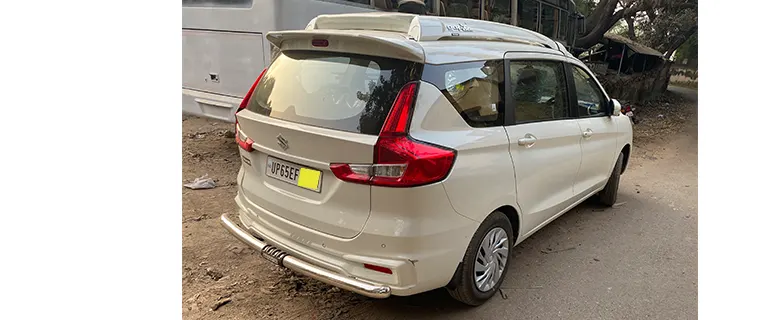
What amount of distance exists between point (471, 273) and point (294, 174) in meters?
1.22

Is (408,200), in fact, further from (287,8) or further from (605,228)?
(287,8)

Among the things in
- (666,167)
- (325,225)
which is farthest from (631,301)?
(666,167)

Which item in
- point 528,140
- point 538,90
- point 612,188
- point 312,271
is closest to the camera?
point 312,271

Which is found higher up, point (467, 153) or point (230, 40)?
point (230, 40)

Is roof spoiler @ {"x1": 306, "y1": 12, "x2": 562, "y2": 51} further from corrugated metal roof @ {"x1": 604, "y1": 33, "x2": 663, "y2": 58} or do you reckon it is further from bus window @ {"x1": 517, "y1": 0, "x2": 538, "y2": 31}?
corrugated metal roof @ {"x1": 604, "y1": 33, "x2": 663, "y2": 58}

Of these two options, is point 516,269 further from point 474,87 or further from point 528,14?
point 528,14

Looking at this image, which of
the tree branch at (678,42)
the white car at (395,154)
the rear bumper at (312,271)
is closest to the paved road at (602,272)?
the white car at (395,154)

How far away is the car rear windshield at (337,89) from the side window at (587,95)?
215 centimetres

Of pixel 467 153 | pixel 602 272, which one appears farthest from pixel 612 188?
pixel 467 153

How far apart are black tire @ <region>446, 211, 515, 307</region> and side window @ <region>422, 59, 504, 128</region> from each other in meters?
0.60

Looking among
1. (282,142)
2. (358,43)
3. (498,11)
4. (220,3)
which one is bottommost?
(282,142)

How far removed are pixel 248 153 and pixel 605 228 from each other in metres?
3.46

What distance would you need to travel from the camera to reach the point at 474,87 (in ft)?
9.67

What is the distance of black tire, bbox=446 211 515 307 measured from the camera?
114 inches
